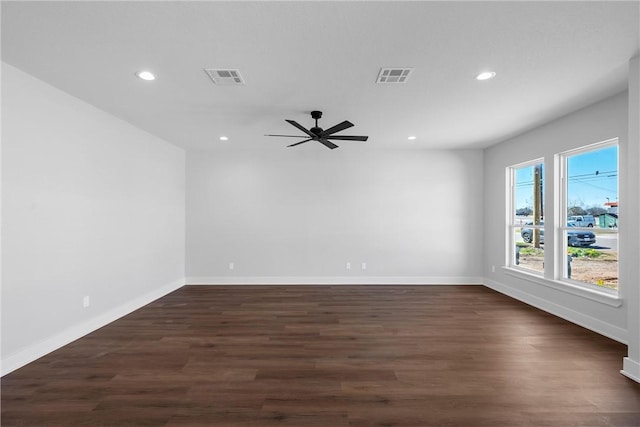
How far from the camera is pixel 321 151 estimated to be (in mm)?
5621

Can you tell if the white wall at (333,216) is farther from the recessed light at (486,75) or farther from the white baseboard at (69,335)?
the recessed light at (486,75)

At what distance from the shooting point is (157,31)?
1.97 meters

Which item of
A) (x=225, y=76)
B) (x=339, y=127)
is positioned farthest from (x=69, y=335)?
(x=339, y=127)

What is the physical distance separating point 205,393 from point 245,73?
2.72 meters

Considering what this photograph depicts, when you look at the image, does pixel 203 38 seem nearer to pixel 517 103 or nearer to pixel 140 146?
pixel 140 146

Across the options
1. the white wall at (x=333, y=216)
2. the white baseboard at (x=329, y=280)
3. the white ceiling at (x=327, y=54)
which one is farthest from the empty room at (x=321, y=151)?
the white wall at (x=333, y=216)

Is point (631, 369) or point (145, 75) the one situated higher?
point (145, 75)

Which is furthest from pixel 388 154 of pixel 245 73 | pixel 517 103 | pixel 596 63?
pixel 245 73

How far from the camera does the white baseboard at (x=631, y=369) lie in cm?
228

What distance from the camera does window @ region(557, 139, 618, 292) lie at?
327 centimetres

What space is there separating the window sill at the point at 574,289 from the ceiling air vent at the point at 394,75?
3.32 metres

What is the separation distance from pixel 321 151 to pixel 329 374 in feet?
13.7

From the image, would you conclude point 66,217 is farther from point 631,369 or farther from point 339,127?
point 631,369

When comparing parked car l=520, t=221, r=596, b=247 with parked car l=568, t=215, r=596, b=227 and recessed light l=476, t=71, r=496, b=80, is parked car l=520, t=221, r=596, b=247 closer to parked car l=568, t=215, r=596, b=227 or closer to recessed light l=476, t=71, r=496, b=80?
parked car l=568, t=215, r=596, b=227
